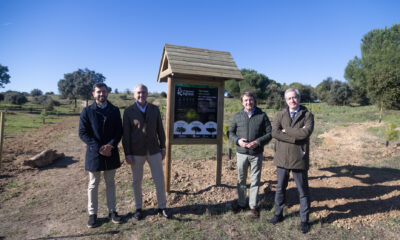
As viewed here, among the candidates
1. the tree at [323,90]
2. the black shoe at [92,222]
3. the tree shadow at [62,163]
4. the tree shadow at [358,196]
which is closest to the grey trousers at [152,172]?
the black shoe at [92,222]

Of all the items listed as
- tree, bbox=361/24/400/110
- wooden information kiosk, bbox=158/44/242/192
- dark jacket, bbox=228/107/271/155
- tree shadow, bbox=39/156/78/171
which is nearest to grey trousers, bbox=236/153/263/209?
dark jacket, bbox=228/107/271/155

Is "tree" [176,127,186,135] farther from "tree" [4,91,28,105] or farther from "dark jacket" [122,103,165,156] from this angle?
"tree" [4,91,28,105]

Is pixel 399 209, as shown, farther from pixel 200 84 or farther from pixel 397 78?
pixel 397 78

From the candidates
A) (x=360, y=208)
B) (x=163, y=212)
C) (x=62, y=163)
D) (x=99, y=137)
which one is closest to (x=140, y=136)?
(x=99, y=137)

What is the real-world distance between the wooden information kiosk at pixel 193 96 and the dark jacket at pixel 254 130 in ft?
3.66

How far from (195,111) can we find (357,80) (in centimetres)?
5263

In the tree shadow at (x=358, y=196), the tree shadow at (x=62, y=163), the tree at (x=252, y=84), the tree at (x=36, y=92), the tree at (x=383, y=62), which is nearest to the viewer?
the tree shadow at (x=358, y=196)

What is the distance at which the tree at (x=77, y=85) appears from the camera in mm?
44906

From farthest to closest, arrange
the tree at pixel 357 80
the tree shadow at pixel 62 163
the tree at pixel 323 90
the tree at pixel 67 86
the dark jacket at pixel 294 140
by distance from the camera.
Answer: the tree at pixel 323 90 → the tree at pixel 67 86 → the tree at pixel 357 80 → the tree shadow at pixel 62 163 → the dark jacket at pixel 294 140

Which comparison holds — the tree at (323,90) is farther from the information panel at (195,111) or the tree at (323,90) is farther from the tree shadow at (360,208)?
the information panel at (195,111)

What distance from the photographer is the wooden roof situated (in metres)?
4.51

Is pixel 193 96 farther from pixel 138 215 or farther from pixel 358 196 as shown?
pixel 358 196

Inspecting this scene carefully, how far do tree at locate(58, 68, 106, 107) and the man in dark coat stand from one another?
4692 cm

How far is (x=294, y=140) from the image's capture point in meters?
3.29
